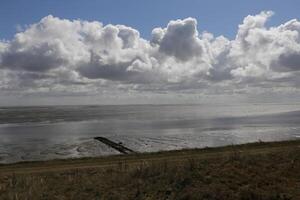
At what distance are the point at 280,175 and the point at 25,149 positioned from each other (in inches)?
1285

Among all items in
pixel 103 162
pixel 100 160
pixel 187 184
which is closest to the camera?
pixel 187 184

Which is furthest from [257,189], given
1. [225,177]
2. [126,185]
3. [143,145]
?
[143,145]

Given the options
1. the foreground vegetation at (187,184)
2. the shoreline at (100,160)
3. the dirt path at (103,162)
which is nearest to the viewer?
the foreground vegetation at (187,184)

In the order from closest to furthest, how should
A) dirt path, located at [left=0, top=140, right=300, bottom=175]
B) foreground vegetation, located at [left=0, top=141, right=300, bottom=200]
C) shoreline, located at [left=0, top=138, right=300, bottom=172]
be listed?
foreground vegetation, located at [left=0, top=141, right=300, bottom=200] → dirt path, located at [left=0, top=140, right=300, bottom=175] → shoreline, located at [left=0, top=138, right=300, bottom=172]

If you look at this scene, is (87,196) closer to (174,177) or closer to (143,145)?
(174,177)

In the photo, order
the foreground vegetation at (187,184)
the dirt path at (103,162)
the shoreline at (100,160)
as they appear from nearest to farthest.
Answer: the foreground vegetation at (187,184), the dirt path at (103,162), the shoreline at (100,160)

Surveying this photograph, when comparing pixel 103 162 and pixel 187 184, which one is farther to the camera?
pixel 103 162

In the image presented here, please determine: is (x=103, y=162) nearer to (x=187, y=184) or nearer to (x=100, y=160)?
(x=100, y=160)

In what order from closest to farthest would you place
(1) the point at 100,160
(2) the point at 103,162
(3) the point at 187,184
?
(3) the point at 187,184, (2) the point at 103,162, (1) the point at 100,160

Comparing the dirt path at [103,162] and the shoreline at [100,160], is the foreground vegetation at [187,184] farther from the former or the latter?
the shoreline at [100,160]

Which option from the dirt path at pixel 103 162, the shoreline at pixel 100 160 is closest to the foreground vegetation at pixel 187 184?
the dirt path at pixel 103 162

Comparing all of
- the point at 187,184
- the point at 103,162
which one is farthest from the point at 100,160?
the point at 187,184

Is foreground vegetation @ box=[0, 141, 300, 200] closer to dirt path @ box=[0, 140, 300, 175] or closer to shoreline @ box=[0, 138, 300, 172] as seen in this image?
dirt path @ box=[0, 140, 300, 175]

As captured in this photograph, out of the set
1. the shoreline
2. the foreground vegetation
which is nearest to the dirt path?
the shoreline
